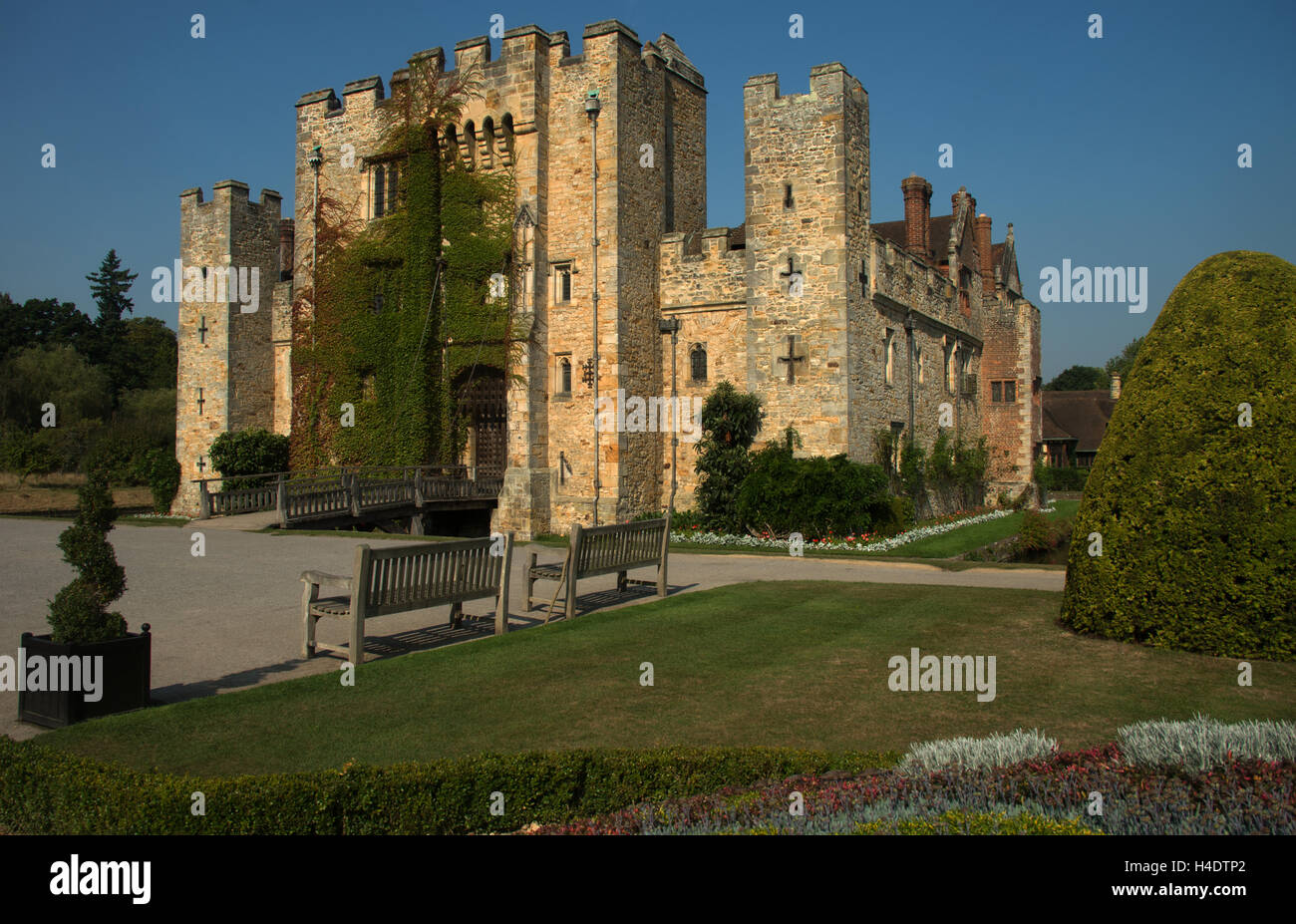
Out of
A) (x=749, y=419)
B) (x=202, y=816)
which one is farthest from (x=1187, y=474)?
(x=749, y=419)

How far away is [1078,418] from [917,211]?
32.8 m

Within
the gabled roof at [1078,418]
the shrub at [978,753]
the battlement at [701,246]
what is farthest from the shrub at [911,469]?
the gabled roof at [1078,418]

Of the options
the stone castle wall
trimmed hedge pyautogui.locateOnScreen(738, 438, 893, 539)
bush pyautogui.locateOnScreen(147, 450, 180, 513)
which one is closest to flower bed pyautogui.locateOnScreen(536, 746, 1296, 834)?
trimmed hedge pyautogui.locateOnScreen(738, 438, 893, 539)

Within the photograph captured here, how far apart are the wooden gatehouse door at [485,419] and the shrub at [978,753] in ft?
72.9

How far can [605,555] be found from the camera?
11531mm

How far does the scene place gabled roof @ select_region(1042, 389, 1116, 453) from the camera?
59281mm

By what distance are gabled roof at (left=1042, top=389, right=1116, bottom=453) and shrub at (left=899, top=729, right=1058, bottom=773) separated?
5841 cm

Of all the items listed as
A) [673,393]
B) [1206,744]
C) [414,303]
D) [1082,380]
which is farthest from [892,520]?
[1082,380]

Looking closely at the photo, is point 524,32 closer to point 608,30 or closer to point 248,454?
point 608,30

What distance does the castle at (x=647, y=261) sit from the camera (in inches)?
911

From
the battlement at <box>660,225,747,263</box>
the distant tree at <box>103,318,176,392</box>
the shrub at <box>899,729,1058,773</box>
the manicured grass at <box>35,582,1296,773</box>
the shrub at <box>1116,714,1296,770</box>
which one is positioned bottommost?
the manicured grass at <box>35,582,1296,773</box>

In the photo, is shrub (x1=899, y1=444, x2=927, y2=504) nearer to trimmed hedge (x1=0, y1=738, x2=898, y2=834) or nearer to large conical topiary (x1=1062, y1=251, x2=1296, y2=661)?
large conical topiary (x1=1062, y1=251, x2=1296, y2=661)

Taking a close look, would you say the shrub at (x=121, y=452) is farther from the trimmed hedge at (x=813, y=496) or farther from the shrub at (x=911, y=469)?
the shrub at (x=911, y=469)
